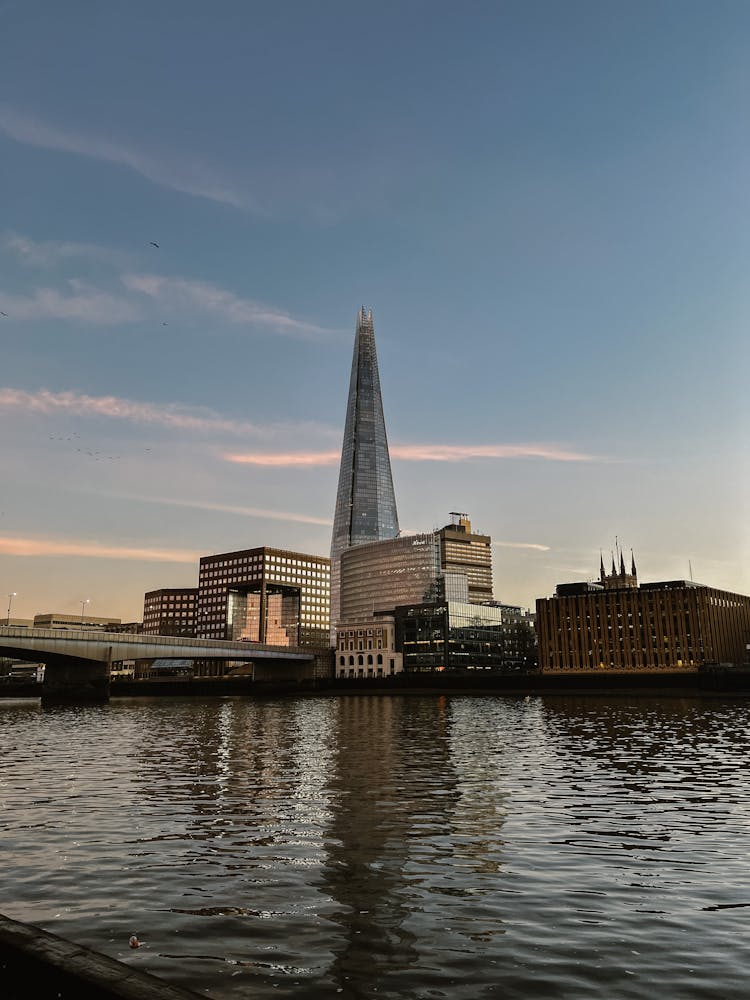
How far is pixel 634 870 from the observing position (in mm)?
18828

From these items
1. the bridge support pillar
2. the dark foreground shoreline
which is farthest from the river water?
the bridge support pillar

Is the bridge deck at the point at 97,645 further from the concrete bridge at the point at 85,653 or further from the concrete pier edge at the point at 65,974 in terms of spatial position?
the concrete pier edge at the point at 65,974

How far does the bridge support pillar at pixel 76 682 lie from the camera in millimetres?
157500

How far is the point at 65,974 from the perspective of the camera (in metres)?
8.14

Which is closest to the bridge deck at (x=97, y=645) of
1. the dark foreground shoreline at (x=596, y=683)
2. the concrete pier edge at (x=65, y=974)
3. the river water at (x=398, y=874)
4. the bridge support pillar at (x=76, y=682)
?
the bridge support pillar at (x=76, y=682)

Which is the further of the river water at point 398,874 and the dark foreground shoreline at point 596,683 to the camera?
the dark foreground shoreline at point 596,683

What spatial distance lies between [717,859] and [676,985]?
9473 millimetres

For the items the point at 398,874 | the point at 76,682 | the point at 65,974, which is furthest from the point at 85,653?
the point at 65,974

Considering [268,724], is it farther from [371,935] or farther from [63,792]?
[371,935]

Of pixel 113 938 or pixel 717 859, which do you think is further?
pixel 717 859

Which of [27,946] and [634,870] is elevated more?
[27,946]

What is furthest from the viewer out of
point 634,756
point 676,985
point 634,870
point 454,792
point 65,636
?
point 65,636

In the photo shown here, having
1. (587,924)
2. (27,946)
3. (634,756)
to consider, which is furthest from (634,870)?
(634,756)

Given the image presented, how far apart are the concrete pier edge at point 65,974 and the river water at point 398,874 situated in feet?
11.3
